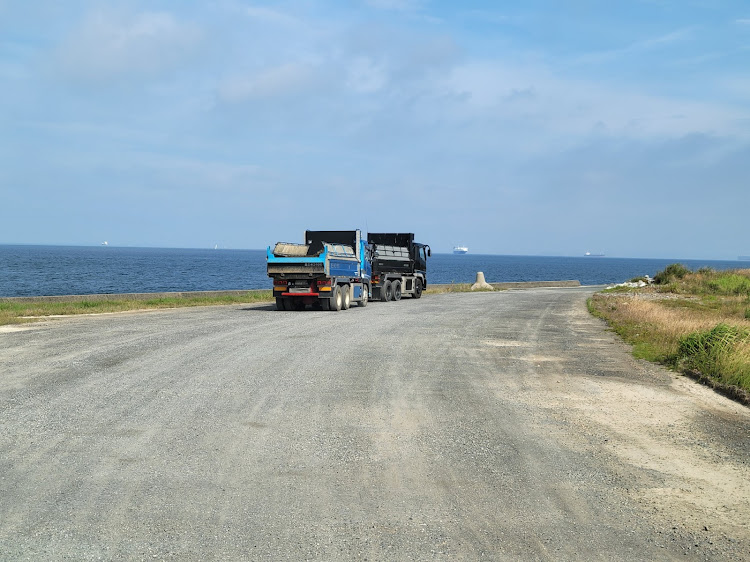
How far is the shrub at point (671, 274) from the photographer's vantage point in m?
52.5

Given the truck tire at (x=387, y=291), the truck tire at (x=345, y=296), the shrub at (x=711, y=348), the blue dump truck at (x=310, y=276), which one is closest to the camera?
the shrub at (x=711, y=348)

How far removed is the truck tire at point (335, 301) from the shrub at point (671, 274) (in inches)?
1290

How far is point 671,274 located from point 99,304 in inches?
1629

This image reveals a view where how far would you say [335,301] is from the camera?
27.2 m

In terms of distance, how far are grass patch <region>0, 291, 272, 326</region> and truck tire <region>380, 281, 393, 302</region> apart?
531 centimetres

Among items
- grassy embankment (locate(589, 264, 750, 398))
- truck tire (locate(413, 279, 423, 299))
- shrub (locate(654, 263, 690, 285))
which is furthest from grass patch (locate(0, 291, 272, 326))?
shrub (locate(654, 263, 690, 285))

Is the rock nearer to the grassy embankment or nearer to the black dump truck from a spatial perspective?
the black dump truck

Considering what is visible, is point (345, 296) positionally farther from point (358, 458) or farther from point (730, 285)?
point (730, 285)

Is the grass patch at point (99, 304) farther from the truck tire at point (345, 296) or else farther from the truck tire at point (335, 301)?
the truck tire at point (335, 301)

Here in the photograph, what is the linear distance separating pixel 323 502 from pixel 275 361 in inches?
299

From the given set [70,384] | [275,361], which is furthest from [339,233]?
[70,384]

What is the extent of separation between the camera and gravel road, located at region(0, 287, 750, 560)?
204 inches

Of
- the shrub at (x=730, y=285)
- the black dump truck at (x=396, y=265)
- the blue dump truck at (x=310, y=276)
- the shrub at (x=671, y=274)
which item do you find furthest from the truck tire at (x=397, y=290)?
the shrub at (x=671, y=274)

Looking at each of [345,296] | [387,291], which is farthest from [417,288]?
[345,296]
